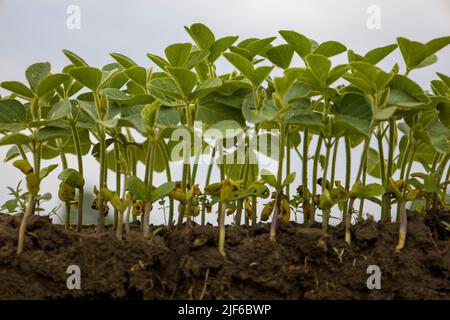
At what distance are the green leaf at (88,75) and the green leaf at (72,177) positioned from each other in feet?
0.46

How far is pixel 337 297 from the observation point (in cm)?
94

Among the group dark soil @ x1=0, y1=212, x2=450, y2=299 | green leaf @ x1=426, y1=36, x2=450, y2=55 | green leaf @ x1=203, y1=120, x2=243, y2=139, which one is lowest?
dark soil @ x1=0, y1=212, x2=450, y2=299

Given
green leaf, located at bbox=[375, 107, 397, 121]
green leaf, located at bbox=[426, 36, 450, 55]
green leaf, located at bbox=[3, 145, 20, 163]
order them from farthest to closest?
green leaf, located at bbox=[3, 145, 20, 163] → green leaf, located at bbox=[426, 36, 450, 55] → green leaf, located at bbox=[375, 107, 397, 121]

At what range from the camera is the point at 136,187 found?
3.13ft

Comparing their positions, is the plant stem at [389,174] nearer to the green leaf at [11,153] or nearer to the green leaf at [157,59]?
the green leaf at [157,59]

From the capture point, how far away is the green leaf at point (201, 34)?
1137mm

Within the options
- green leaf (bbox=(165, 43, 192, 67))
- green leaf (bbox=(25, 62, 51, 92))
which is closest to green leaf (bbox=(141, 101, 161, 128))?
green leaf (bbox=(165, 43, 192, 67))

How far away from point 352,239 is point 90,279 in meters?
0.40

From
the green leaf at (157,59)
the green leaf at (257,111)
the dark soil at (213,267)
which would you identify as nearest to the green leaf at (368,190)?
the dark soil at (213,267)

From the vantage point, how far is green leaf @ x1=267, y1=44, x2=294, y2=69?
1.08 meters

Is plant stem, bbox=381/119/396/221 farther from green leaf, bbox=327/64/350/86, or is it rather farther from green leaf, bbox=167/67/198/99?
green leaf, bbox=167/67/198/99

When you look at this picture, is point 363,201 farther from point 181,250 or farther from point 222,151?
point 181,250

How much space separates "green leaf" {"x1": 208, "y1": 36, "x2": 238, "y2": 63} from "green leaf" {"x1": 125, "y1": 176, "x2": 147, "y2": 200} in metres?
0.31

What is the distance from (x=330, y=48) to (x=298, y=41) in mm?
56
